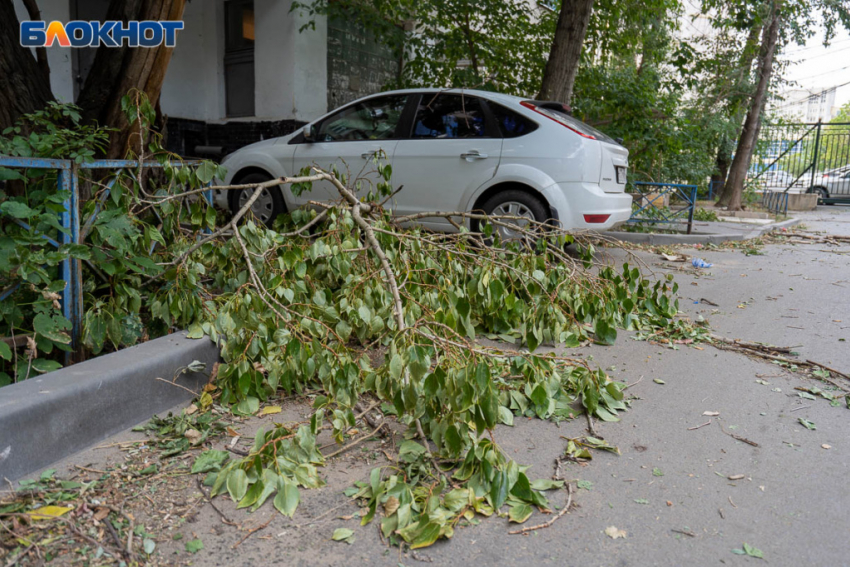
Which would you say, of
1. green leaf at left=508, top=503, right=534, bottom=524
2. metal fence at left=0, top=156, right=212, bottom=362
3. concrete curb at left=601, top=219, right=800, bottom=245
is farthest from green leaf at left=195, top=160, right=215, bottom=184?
concrete curb at left=601, top=219, right=800, bottom=245

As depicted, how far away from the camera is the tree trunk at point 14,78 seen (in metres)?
4.04

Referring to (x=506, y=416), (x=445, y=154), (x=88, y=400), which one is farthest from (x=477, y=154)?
(x=88, y=400)

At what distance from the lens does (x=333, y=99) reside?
11.9 metres

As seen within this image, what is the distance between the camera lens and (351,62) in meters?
12.2

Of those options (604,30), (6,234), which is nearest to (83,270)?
(6,234)

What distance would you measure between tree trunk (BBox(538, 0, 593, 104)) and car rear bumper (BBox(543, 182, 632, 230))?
2826 millimetres

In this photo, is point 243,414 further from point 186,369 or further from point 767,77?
point 767,77

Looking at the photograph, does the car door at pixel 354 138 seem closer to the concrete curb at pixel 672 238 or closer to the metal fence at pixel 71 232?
the metal fence at pixel 71 232

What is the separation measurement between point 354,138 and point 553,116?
7.42 feet

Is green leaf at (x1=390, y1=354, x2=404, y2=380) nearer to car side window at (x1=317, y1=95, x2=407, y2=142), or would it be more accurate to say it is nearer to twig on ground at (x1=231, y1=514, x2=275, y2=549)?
twig on ground at (x1=231, y1=514, x2=275, y2=549)

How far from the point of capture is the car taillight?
6561 mm

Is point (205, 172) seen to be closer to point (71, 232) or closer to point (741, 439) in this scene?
point (71, 232)

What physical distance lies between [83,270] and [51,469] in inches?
47.9

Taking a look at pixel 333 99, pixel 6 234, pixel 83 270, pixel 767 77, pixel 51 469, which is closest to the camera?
pixel 51 469
